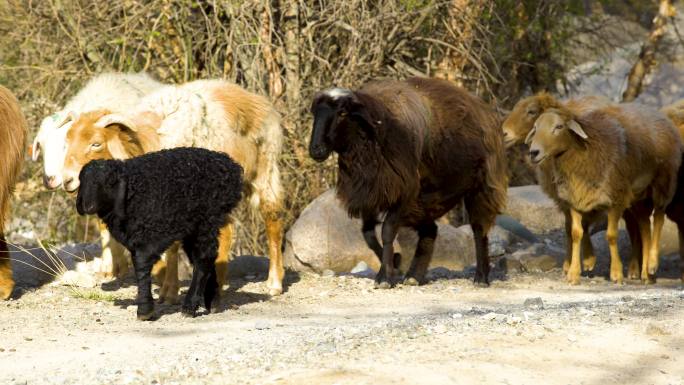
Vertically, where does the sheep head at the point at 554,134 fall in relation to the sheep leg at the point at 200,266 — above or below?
above

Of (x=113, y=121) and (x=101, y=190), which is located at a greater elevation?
(x=113, y=121)

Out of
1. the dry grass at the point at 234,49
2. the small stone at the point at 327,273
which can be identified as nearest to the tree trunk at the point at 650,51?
the dry grass at the point at 234,49

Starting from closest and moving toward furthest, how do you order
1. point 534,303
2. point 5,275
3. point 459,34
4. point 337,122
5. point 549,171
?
1. point 534,303
2. point 5,275
3. point 337,122
4. point 549,171
5. point 459,34

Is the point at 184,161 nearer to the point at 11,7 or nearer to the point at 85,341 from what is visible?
the point at 85,341

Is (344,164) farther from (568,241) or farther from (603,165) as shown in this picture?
(568,241)

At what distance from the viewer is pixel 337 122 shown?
9.98 metres

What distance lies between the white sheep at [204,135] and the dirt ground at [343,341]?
0.61 m

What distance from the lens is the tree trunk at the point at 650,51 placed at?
18.3m

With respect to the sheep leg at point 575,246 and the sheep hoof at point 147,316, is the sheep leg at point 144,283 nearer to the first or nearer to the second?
the sheep hoof at point 147,316

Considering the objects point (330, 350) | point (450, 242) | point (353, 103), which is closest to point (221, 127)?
point (353, 103)

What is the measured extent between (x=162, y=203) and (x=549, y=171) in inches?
199

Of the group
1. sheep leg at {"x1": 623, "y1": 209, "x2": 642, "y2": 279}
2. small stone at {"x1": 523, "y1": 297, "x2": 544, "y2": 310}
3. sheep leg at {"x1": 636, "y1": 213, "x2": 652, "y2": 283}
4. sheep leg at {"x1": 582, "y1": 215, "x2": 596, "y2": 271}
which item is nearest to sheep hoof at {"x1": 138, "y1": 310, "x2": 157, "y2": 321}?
small stone at {"x1": 523, "y1": 297, "x2": 544, "y2": 310}

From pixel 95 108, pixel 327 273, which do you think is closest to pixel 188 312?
pixel 95 108

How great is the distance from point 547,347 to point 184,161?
3.11m
